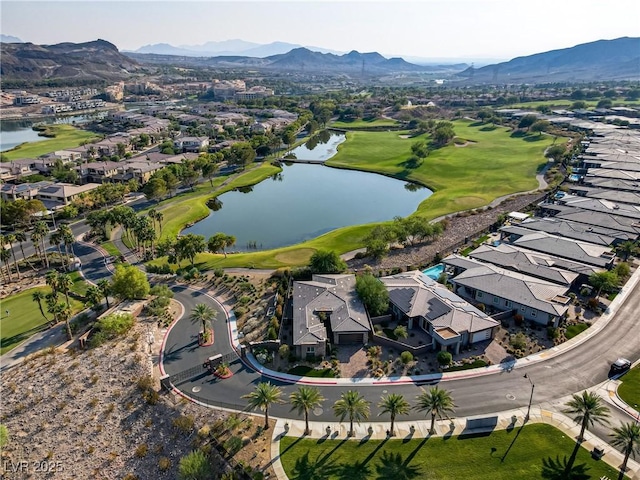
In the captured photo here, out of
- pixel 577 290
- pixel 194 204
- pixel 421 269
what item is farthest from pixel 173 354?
pixel 194 204

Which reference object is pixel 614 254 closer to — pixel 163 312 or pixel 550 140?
pixel 163 312

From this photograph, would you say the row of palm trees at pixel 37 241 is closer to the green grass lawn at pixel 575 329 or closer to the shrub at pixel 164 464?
the shrub at pixel 164 464

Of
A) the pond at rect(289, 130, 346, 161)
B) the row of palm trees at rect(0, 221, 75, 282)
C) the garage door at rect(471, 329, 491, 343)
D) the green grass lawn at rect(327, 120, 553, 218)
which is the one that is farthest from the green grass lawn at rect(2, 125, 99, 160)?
the garage door at rect(471, 329, 491, 343)

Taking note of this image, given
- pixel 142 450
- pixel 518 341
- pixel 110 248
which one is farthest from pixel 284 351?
pixel 110 248

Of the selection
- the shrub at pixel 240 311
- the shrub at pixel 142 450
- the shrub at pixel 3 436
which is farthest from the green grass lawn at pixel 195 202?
the shrub at pixel 142 450

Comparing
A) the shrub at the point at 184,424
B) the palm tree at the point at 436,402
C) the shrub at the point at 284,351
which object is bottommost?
the shrub at the point at 184,424

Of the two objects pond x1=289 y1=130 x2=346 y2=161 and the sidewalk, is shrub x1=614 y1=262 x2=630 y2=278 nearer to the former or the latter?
the sidewalk
